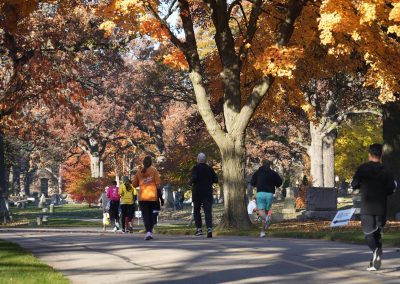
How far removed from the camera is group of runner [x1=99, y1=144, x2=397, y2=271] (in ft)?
41.1

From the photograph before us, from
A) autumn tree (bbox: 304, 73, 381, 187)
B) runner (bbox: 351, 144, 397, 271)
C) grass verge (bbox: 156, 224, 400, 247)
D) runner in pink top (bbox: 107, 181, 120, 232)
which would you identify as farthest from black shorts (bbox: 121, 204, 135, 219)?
autumn tree (bbox: 304, 73, 381, 187)

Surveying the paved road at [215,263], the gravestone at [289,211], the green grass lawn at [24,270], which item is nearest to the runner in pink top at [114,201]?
the gravestone at [289,211]

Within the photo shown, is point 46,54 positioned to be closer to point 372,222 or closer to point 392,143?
point 392,143

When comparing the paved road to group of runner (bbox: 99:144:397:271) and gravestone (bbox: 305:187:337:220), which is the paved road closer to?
group of runner (bbox: 99:144:397:271)

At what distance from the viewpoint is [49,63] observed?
117 ft

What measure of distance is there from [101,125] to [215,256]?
63.0 meters

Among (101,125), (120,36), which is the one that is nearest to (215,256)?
(120,36)

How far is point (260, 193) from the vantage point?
2231 cm

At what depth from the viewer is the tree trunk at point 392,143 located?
28.8m

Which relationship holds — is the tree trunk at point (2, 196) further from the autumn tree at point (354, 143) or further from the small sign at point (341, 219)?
the autumn tree at point (354, 143)

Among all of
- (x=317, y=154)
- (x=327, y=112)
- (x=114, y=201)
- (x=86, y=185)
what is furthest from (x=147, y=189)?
(x=86, y=185)

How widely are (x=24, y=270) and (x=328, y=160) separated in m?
39.1

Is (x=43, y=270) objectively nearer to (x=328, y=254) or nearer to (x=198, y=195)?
(x=328, y=254)

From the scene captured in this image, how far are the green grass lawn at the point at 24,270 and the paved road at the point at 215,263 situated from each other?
11.2 inches
